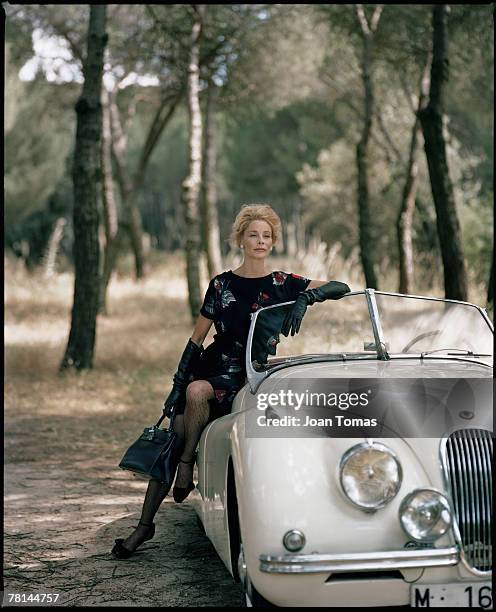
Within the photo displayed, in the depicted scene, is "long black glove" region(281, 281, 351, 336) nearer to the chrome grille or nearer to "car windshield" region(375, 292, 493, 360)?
"car windshield" region(375, 292, 493, 360)

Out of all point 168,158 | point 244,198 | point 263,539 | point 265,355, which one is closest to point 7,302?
point 265,355

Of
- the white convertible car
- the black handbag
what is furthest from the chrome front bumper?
the black handbag

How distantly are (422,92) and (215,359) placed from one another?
14004 mm

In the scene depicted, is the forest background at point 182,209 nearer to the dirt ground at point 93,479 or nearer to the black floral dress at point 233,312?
the dirt ground at point 93,479

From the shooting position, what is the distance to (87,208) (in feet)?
42.2

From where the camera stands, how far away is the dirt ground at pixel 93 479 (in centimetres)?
461

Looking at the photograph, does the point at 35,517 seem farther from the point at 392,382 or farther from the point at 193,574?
the point at 392,382

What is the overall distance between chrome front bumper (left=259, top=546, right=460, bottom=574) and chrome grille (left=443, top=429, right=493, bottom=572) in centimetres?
11

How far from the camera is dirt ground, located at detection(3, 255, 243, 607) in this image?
461cm

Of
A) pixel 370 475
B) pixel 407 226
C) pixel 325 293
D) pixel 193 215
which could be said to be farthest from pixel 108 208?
pixel 370 475

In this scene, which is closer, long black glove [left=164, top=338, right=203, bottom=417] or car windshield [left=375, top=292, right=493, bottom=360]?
car windshield [left=375, top=292, right=493, bottom=360]

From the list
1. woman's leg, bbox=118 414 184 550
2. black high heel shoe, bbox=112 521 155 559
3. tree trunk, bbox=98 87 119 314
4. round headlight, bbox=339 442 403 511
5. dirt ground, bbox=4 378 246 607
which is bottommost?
dirt ground, bbox=4 378 246 607

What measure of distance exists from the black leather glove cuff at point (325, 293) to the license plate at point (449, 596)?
5.56ft

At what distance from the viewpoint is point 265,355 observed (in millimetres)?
4840
